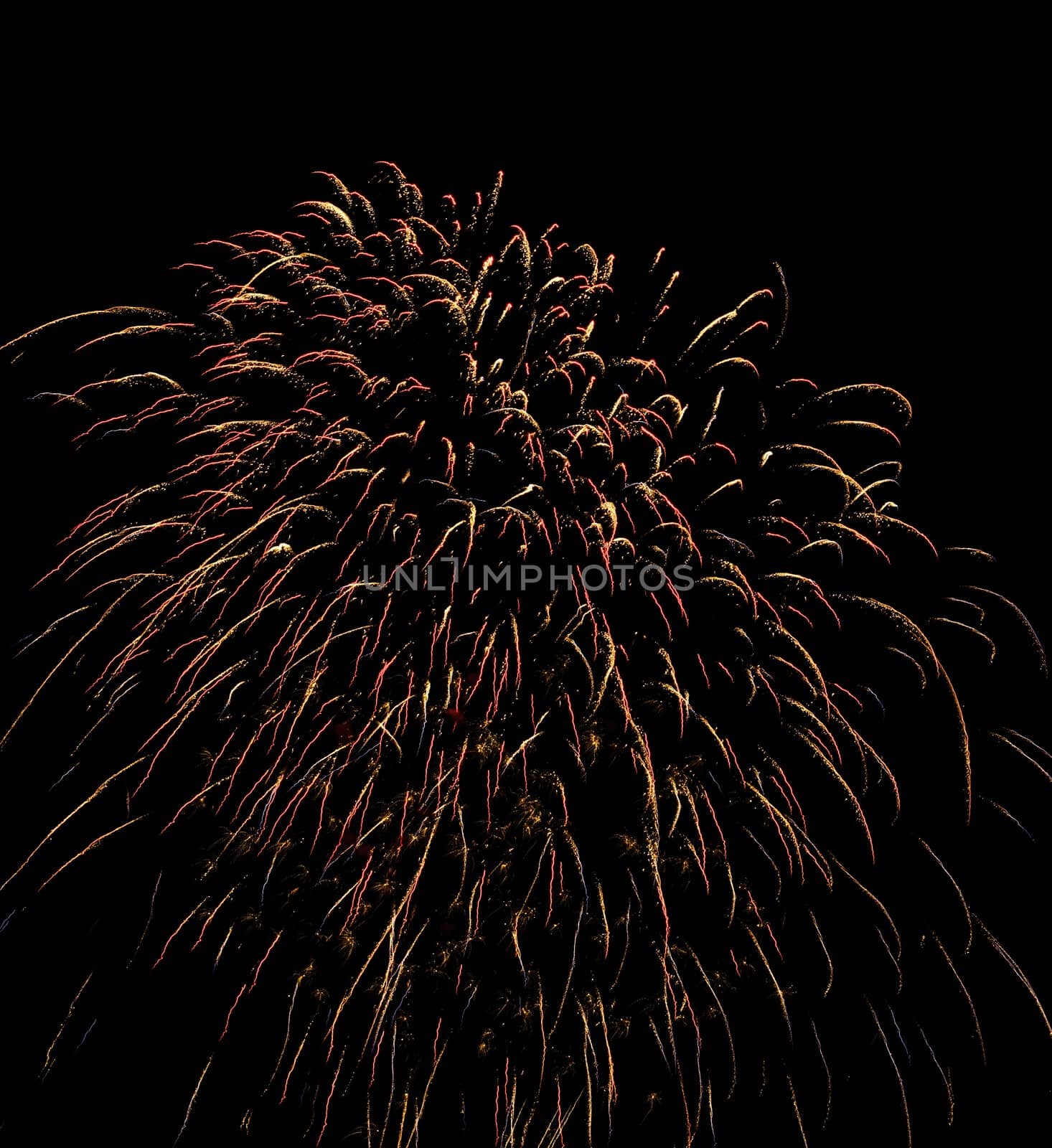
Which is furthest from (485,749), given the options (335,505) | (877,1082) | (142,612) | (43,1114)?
(43,1114)

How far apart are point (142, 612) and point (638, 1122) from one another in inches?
197

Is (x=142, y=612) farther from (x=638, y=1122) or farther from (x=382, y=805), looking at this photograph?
(x=638, y=1122)

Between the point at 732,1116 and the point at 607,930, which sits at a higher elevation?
the point at 607,930

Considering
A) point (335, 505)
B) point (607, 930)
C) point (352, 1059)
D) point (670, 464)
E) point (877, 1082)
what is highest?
point (670, 464)

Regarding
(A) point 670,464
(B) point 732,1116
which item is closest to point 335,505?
(A) point 670,464

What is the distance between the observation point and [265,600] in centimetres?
466

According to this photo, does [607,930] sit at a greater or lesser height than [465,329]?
lesser

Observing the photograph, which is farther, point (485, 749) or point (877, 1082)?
point (877, 1082)

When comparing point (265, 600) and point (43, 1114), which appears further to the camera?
point (43, 1114)

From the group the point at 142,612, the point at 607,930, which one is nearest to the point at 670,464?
the point at 607,930

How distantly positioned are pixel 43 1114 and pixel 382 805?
373cm

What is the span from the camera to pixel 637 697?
479cm

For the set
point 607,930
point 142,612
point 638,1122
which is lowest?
point 638,1122

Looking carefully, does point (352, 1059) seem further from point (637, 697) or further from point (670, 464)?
point (670, 464)
